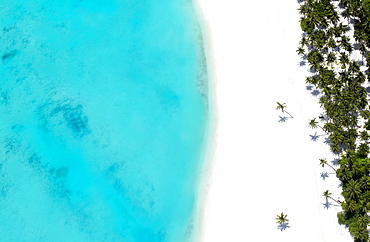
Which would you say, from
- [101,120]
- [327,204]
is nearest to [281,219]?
[327,204]

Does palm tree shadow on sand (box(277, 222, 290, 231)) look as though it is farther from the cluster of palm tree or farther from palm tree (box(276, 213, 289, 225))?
the cluster of palm tree

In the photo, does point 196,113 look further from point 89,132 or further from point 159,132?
point 89,132

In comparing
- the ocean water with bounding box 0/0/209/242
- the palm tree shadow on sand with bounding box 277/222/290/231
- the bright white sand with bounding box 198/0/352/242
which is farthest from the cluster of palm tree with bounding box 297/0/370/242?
the ocean water with bounding box 0/0/209/242

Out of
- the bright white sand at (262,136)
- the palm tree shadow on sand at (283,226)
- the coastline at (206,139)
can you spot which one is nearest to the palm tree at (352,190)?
the bright white sand at (262,136)

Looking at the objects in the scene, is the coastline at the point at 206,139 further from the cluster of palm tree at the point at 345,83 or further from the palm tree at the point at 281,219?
the cluster of palm tree at the point at 345,83

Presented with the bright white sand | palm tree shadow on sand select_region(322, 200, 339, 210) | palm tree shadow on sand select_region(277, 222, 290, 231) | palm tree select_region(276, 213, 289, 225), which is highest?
the bright white sand

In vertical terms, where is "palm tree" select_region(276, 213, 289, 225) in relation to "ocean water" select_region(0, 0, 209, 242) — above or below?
below
